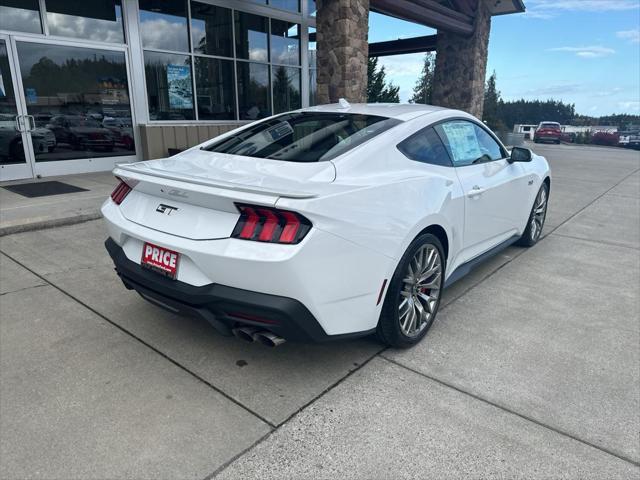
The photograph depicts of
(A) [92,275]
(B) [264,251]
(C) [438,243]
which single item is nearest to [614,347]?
(C) [438,243]

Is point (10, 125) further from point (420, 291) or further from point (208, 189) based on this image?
point (420, 291)

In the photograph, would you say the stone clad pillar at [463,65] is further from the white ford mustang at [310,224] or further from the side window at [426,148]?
the side window at [426,148]

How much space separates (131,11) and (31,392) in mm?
9189

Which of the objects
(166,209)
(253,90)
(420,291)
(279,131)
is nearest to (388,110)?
(279,131)

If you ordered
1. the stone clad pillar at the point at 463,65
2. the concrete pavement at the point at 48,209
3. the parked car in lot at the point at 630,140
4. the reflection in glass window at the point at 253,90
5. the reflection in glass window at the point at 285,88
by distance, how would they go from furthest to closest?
the parked car in lot at the point at 630,140 → the stone clad pillar at the point at 463,65 → the reflection in glass window at the point at 285,88 → the reflection in glass window at the point at 253,90 → the concrete pavement at the point at 48,209

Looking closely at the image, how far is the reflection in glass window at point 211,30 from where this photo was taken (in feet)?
35.7

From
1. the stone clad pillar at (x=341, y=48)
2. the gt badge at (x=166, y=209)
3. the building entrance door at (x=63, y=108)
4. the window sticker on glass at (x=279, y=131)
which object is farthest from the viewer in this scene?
the stone clad pillar at (x=341, y=48)

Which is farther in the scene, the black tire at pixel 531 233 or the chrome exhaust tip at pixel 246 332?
the black tire at pixel 531 233

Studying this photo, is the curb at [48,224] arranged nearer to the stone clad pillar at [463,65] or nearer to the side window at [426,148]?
the side window at [426,148]

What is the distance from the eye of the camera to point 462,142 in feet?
12.6

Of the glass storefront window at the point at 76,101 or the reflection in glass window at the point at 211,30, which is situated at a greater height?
the reflection in glass window at the point at 211,30

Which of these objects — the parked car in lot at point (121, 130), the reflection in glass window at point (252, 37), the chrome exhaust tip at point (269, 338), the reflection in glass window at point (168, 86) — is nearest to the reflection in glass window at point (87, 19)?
the reflection in glass window at point (168, 86)

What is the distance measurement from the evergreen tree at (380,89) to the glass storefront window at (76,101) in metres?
24.8

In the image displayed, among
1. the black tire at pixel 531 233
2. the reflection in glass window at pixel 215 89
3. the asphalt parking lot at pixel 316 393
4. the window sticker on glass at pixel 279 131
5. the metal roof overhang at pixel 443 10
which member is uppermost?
the metal roof overhang at pixel 443 10
